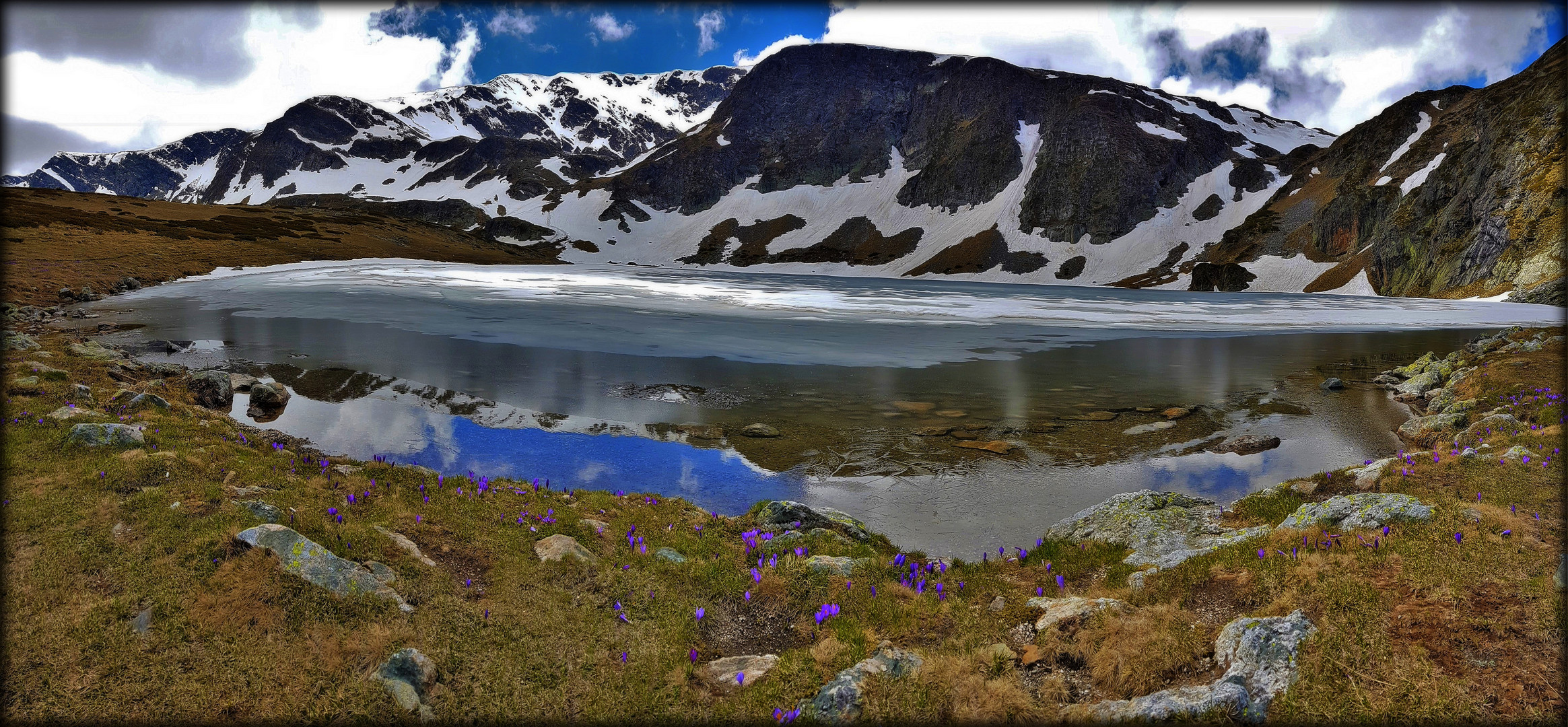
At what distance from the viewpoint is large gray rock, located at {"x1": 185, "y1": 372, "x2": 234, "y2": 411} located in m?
17.6

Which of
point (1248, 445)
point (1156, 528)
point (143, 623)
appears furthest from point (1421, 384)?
point (143, 623)

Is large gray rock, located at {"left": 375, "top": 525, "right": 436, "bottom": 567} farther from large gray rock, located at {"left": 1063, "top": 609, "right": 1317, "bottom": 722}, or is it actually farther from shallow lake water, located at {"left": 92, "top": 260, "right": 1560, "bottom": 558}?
large gray rock, located at {"left": 1063, "top": 609, "right": 1317, "bottom": 722}

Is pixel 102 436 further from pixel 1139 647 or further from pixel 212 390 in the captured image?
pixel 1139 647

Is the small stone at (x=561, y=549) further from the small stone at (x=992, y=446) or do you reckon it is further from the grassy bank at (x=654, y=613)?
the small stone at (x=992, y=446)

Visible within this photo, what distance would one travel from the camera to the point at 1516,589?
580cm

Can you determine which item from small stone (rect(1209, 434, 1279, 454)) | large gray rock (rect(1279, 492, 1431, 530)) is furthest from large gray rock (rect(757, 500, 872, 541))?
small stone (rect(1209, 434, 1279, 454))

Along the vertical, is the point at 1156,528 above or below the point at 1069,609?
below

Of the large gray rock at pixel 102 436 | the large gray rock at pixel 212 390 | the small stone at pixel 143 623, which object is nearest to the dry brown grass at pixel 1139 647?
the small stone at pixel 143 623

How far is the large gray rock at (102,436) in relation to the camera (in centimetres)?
1034

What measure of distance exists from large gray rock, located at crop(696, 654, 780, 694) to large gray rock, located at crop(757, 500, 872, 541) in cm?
387

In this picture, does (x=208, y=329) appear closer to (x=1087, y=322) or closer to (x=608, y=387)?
(x=608, y=387)

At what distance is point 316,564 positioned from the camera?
7.08 m

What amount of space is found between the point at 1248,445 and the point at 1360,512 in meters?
8.68

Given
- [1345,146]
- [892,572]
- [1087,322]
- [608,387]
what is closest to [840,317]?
[1087,322]
